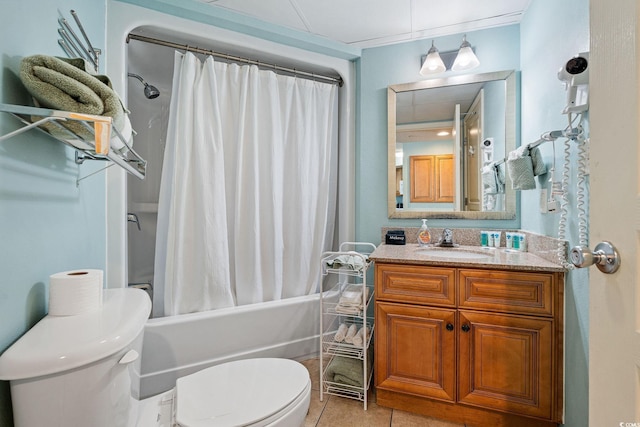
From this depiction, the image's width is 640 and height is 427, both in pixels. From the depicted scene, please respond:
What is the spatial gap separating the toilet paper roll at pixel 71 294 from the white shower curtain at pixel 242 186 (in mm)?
843

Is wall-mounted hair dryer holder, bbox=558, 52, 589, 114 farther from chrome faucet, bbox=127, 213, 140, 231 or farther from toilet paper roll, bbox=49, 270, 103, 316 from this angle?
chrome faucet, bbox=127, 213, 140, 231

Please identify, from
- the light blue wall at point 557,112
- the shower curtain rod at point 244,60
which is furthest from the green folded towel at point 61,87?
the light blue wall at point 557,112

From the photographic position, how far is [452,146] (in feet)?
6.34

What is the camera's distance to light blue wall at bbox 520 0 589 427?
110 cm

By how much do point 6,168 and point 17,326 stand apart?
16.4 inches

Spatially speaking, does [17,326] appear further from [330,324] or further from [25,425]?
[330,324]

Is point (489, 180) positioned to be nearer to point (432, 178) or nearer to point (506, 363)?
point (432, 178)

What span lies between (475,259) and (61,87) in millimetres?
1752

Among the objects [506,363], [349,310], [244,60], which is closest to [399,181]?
[349,310]

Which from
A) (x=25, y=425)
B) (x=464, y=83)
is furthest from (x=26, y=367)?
(x=464, y=83)

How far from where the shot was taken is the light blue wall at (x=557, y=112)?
3.61 ft

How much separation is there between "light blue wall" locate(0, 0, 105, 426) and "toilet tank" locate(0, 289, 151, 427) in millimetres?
105

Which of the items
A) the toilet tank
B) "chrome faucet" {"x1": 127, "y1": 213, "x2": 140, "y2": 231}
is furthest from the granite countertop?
"chrome faucet" {"x1": 127, "y1": 213, "x2": 140, "y2": 231}

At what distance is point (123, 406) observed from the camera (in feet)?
2.52
